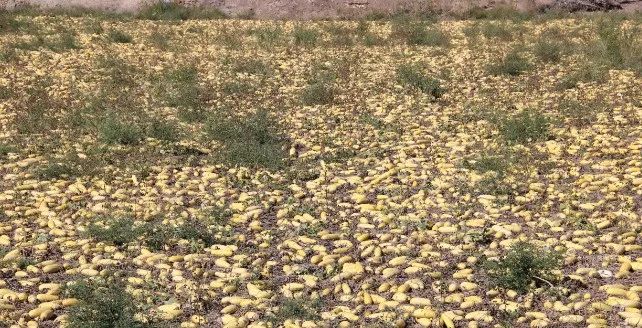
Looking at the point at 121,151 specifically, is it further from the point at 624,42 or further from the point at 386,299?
the point at 624,42

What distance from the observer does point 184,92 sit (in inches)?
482

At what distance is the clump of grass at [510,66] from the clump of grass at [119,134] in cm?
766

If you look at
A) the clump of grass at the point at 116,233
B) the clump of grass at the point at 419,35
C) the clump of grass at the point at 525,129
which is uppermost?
the clump of grass at the point at 419,35

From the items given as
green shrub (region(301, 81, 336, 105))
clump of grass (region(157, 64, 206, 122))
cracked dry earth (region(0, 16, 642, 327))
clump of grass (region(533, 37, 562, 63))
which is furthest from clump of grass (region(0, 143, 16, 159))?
clump of grass (region(533, 37, 562, 63))

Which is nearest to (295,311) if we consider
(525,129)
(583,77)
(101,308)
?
(101,308)

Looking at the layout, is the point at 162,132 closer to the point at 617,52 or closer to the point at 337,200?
the point at 337,200

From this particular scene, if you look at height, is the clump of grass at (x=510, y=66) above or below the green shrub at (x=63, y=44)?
below

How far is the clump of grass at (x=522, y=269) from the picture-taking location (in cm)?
571

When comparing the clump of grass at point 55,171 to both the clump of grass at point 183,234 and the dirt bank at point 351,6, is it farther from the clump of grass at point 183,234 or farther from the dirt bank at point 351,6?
the dirt bank at point 351,6

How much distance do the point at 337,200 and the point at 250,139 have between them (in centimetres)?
242

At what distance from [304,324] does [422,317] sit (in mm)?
963

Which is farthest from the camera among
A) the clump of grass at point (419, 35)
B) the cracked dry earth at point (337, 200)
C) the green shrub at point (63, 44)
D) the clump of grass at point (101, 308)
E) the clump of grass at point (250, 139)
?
the clump of grass at point (419, 35)

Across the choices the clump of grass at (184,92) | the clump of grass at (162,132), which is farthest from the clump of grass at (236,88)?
the clump of grass at (162,132)

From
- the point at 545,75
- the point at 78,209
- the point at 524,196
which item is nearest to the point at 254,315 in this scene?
the point at 78,209
